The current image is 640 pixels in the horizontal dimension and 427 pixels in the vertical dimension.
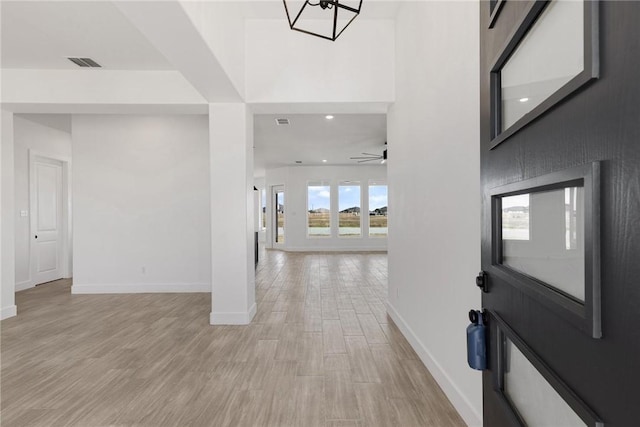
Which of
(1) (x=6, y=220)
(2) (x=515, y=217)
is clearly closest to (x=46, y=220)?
(1) (x=6, y=220)

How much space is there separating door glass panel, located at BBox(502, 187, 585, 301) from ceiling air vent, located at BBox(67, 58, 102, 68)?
4605 mm

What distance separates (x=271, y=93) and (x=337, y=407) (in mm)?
3147

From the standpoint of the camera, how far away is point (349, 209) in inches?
448

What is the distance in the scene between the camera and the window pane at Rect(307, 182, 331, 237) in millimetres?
11398

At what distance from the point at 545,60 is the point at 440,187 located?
5.45 ft

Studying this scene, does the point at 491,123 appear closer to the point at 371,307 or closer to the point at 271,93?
the point at 271,93

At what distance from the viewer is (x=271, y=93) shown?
3.79 m

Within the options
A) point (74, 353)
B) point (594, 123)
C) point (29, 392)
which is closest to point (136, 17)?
point (594, 123)

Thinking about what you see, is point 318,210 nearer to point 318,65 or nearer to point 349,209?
point 349,209

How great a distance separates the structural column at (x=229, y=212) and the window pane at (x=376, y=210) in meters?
7.92

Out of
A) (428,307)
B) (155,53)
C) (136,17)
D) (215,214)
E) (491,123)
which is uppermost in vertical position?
(155,53)

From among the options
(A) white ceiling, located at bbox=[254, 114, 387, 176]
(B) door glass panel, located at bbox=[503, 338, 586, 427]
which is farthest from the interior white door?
(B) door glass panel, located at bbox=[503, 338, 586, 427]

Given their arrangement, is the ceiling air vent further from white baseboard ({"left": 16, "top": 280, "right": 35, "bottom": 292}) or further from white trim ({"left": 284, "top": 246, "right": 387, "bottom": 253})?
Result: white trim ({"left": 284, "top": 246, "right": 387, "bottom": 253})

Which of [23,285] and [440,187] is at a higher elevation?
[440,187]
